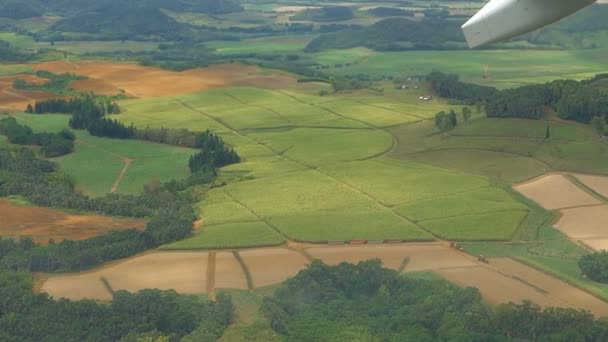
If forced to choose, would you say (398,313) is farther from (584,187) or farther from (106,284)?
(584,187)

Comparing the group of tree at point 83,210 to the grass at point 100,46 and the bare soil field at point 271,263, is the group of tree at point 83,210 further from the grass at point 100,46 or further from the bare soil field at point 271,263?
the grass at point 100,46

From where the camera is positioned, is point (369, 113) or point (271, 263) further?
point (369, 113)

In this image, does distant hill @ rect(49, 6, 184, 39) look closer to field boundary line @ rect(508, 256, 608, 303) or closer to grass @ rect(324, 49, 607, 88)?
grass @ rect(324, 49, 607, 88)

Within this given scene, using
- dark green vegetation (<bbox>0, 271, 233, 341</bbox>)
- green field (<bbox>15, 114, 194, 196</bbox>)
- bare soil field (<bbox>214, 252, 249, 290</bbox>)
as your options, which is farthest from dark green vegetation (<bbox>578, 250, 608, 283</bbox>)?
green field (<bbox>15, 114, 194, 196</bbox>)

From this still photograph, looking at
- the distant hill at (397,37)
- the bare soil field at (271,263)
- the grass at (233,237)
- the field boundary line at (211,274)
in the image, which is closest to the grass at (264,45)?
the distant hill at (397,37)

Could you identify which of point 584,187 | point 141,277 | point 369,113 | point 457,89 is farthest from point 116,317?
point 457,89

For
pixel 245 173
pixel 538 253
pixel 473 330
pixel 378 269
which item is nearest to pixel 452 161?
pixel 245 173
